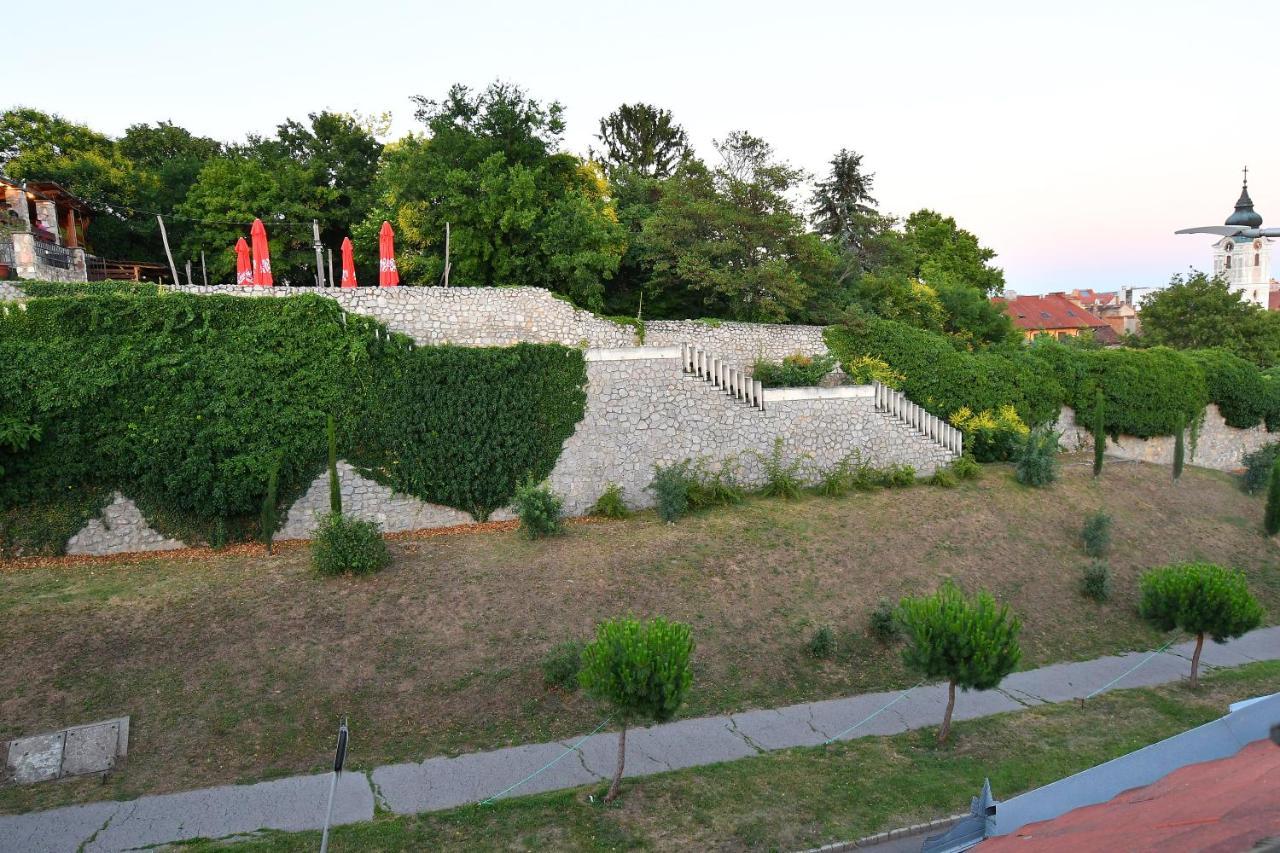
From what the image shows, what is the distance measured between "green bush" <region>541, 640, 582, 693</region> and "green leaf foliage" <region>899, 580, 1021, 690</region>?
15.9 feet

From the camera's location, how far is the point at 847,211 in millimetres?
29891

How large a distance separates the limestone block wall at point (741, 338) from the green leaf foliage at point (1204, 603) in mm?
10480

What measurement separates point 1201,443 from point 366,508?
2949cm

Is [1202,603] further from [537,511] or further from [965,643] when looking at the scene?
[537,511]

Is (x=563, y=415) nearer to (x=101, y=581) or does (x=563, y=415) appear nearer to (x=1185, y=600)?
(x=101, y=581)

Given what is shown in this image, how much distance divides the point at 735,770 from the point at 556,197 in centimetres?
1754

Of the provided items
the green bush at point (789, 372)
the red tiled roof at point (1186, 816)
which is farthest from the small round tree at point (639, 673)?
the green bush at point (789, 372)

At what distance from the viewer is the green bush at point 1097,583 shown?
53.0ft

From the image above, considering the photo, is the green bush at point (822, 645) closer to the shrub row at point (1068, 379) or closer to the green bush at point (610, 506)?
the green bush at point (610, 506)

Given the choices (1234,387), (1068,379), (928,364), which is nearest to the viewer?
(928,364)

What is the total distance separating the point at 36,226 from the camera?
20.2 meters

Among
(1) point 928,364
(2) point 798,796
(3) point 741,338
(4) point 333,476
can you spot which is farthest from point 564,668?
(1) point 928,364

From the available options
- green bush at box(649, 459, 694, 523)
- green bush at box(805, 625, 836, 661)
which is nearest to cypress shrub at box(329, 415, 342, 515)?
green bush at box(649, 459, 694, 523)

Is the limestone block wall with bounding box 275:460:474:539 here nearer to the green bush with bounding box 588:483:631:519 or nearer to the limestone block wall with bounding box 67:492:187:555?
the limestone block wall with bounding box 67:492:187:555
